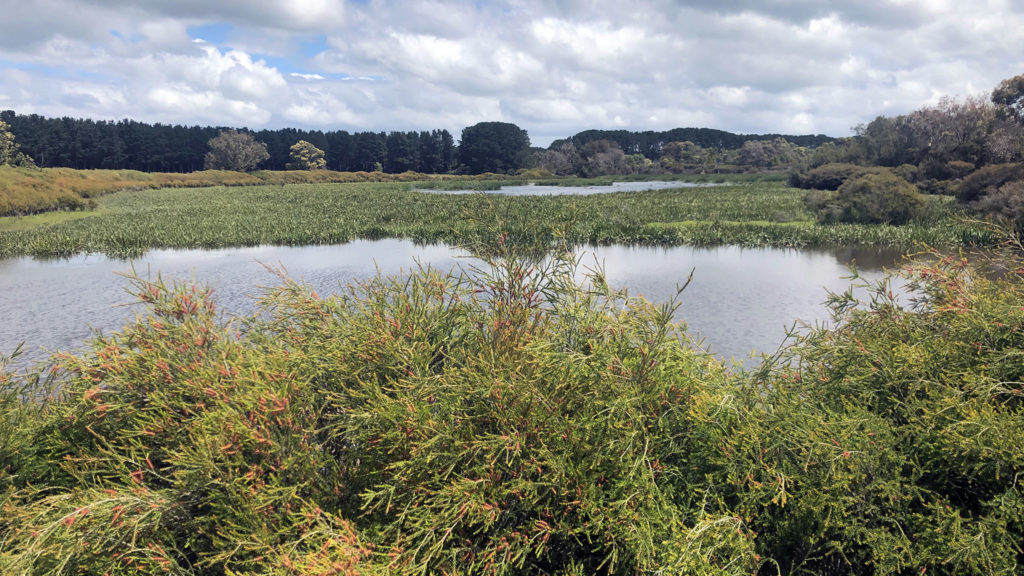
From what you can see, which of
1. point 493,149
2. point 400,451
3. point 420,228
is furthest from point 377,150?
point 400,451

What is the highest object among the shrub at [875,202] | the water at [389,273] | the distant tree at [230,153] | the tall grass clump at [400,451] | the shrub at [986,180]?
the distant tree at [230,153]

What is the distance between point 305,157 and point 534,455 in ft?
410

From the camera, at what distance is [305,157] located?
117 m

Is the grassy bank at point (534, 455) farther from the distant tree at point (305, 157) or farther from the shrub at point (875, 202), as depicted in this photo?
the distant tree at point (305, 157)

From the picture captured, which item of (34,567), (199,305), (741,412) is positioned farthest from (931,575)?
(199,305)

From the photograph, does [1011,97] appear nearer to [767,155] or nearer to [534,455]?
[534,455]

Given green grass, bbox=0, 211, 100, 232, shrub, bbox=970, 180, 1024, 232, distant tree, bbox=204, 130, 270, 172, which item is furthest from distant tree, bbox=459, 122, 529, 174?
shrub, bbox=970, 180, 1024, 232

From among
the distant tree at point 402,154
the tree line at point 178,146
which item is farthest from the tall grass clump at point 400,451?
the distant tree at point 402,154

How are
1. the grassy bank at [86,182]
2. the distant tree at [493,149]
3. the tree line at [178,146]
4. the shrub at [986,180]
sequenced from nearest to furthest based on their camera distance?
the shrub at [986,180]
the grassy bank at [86,182]
the tree line at [178,146]
the distant tree at [493,149]

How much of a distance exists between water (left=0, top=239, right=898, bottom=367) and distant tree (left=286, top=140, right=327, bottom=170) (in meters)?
99.6

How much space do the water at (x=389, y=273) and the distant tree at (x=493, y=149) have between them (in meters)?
102

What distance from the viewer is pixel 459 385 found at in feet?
9.27

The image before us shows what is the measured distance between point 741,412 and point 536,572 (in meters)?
1.31

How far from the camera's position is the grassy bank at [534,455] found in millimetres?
2410
